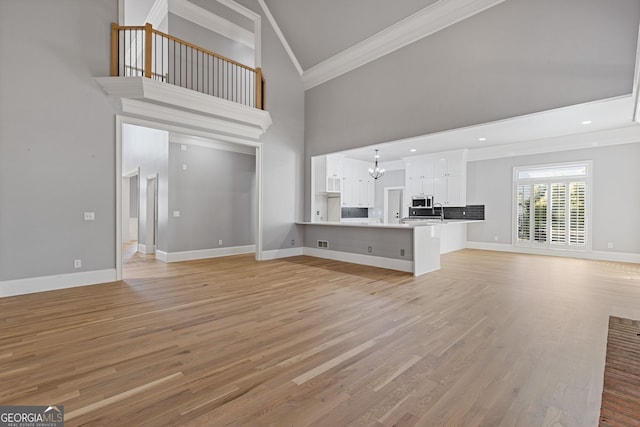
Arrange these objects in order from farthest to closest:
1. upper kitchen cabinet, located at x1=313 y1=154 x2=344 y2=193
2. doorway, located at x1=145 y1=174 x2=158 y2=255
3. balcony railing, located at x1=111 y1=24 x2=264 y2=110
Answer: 1. upper kitchen cabinet, located at x1=313 y1=154 x2=344 y2=193
2. doorway, located at x1=145 y1=174 x2=158 y2=255
3. balcony railing, located at x1=111 y1=24 x2=264 y2=110

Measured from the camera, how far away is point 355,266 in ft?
19.1

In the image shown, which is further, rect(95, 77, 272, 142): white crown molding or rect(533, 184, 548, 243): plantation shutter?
rect(533, 184, 548, 243): plantation shutter

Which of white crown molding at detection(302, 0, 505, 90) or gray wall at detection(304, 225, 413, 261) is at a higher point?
white crown molding at detection(302, 0, 505, 90)

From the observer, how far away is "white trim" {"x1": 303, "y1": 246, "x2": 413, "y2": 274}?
535 centimetres

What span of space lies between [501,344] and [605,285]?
3475 mm

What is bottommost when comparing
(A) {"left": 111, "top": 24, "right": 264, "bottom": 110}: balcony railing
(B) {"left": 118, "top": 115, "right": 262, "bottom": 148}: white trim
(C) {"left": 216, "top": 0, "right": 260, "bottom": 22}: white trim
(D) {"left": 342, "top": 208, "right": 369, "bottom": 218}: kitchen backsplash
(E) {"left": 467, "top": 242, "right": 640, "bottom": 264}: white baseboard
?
(E) {"left": 467, "top": 242, "right": 640, "bottom": 264}: white baseboard

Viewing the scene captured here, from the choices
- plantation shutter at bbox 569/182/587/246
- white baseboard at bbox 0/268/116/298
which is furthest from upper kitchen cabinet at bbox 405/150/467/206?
white baseboard at bbox 0/268/116/298

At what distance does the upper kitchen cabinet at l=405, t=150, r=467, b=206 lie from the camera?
868cm

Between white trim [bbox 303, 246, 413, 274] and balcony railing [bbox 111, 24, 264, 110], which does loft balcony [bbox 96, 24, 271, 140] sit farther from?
white trim [bbox 303, 246, 413, 274]

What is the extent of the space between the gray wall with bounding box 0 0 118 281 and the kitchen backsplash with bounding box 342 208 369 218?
687cm

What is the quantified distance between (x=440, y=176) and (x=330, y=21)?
215 inches

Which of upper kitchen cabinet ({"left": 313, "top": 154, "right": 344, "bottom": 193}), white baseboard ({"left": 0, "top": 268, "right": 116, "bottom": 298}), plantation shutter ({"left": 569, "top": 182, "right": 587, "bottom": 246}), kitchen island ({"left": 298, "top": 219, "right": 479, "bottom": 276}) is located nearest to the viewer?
white baseboard ({"left": 0, "top": 268, "right": 116, "bottom": 298})

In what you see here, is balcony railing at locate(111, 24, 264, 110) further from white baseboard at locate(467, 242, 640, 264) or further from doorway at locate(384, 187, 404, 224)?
white baseboard at locate(467, 242, 640, 264)

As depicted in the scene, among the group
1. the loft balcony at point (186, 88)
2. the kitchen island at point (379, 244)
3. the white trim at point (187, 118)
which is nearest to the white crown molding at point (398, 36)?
the loft balcony at point (186, 88)
